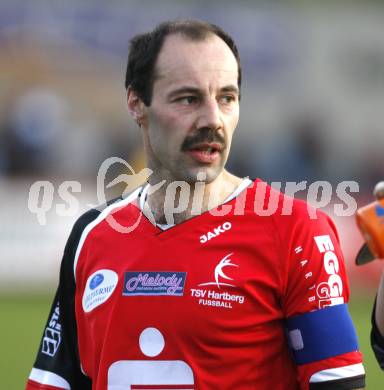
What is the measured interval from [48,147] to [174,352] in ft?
51.0

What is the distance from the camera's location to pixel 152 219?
12.5 ft

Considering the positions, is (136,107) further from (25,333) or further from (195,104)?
(25,333)

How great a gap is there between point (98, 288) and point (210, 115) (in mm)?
740

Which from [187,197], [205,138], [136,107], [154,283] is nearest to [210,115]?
[205,138]

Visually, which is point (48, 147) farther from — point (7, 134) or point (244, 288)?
point (244, 288)

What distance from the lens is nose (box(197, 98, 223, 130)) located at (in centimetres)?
353

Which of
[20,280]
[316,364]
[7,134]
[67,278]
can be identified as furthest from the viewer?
[7,134]

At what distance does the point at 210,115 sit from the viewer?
354 cm

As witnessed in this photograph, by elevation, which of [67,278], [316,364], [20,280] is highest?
[20,280]

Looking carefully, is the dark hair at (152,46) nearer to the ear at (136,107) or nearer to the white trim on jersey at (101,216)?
the ear at (136,107)

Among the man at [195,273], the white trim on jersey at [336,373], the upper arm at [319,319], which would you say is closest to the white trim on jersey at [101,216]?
the man at [195,273]

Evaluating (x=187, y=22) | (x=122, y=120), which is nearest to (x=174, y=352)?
(x=187, y=22)

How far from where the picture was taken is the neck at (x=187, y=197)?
3684 mm

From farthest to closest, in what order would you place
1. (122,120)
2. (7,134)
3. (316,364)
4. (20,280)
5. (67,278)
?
1. (122,120)
2. (7,134)
3. (20,280)
4. (67,278)
5. (316,364)
